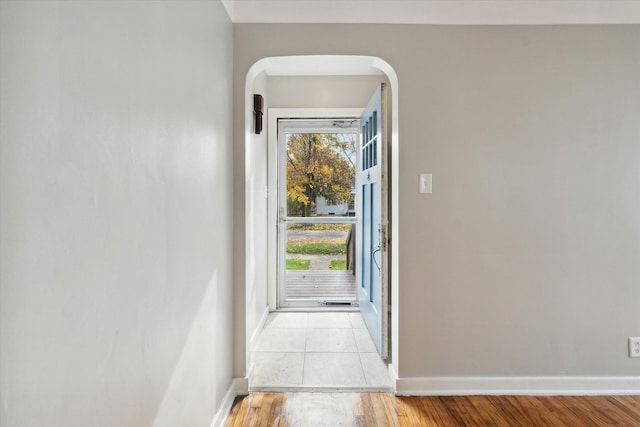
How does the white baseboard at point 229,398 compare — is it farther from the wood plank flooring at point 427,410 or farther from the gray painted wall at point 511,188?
the gray painted wall at point 511,188

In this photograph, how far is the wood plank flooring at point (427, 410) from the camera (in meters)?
1.91

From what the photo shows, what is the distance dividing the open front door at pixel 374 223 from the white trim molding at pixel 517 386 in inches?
15.9

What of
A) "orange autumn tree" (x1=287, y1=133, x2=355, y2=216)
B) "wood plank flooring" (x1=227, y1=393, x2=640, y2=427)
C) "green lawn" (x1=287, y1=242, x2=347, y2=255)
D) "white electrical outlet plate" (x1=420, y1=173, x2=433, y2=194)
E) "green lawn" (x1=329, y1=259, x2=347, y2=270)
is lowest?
"wood plank flooring" (x1=227, y1=393, x2=640, y2=427)

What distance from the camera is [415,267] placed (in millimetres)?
2176

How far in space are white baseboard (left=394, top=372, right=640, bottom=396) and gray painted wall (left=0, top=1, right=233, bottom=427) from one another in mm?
1327

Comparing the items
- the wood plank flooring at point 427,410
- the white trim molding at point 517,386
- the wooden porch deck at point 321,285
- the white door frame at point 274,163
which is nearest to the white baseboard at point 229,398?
the wood plank flooring at point 427,410

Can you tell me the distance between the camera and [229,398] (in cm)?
203

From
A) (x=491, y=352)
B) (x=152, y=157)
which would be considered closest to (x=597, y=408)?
(x=491, y=352)

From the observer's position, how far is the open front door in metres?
2.48

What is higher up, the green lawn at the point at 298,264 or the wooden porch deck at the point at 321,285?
the green lawn at the point at 298,264

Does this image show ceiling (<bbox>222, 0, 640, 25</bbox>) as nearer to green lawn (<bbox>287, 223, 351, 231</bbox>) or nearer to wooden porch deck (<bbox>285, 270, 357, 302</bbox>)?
green lawn (<bbox>287, 223, 351, 231</bbox>)

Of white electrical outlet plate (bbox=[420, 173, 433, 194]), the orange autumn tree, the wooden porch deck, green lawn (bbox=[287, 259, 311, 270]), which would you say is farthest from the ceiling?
the wooden porch deck

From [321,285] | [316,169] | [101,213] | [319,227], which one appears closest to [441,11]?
[316,169]

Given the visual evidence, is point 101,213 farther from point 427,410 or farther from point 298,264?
point 298,264
